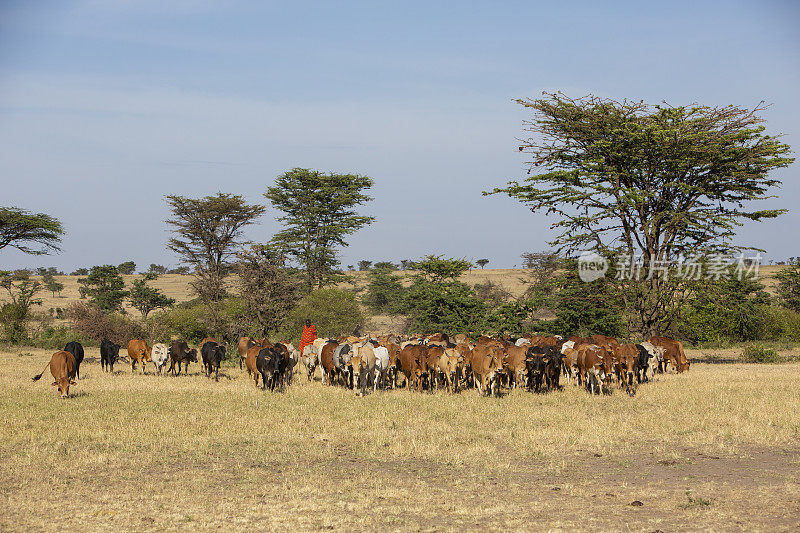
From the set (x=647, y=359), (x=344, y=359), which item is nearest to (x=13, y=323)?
(x=344, y=359)

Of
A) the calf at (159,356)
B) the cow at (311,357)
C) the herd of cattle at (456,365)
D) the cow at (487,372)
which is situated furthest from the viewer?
the calf at (159,356)

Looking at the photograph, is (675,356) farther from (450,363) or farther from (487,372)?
(450,363)

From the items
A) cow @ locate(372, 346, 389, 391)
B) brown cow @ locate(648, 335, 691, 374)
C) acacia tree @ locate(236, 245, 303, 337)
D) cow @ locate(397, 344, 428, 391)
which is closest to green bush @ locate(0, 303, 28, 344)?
acacia tree @ locate(236, 245, 303, 337)

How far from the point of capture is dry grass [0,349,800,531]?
7750 mm

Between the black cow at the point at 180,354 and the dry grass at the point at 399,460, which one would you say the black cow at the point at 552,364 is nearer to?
the dry grass at the point at 399,460

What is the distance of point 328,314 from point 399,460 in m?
24.1

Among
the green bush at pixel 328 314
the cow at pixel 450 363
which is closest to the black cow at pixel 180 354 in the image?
the cow at pixel 450 363

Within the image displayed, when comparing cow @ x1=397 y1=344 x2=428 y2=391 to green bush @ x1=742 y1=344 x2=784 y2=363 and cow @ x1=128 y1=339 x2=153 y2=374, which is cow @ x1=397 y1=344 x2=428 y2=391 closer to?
cow @ x1=128 y1=339 x2=153 y2=374

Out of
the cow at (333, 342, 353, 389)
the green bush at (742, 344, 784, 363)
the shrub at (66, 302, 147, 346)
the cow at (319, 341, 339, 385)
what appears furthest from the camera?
the shrub at (66, 302, 147, 346)

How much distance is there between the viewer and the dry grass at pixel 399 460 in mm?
7750

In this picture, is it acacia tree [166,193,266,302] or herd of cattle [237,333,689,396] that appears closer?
herd of cattle [237,333,689,396]

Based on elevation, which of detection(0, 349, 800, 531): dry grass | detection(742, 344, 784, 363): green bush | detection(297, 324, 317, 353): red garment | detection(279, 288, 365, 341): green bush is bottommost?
detection(0, 349, 800, 531): dry grass

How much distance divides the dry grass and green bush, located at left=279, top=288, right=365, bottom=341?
16.7 metres

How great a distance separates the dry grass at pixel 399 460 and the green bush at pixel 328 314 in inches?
658
